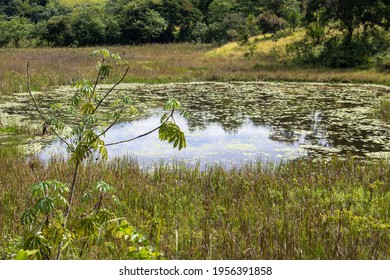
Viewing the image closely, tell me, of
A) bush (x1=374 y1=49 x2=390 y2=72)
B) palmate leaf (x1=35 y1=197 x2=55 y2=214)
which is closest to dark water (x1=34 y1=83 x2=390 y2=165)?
bush (x1=374 y1=49 x2=390 y2=72)

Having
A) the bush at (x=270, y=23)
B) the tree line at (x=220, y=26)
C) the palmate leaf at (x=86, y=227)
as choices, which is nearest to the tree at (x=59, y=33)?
the tree line at (x=220, y=26)

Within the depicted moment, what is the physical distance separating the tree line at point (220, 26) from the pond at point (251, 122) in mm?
6423

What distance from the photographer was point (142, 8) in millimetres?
49875

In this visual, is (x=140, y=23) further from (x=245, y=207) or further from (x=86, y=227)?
(x=86, y=227)

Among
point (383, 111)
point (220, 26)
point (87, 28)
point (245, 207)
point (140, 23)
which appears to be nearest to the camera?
point (245, 207)

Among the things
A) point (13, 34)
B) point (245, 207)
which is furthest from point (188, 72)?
point (13, 34)

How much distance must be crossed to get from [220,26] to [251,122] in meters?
34.2

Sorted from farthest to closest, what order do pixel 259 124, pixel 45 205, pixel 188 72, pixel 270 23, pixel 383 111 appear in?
pixel 270 23 → pixel 188 72 → pixel 383 111 → pixel 259 124 → pixel 45 205

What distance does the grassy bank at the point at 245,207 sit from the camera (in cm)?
369

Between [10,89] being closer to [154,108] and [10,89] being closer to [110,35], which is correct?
[154,108]

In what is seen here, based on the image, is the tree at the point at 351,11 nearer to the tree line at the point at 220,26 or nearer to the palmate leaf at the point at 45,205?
the tree line at the point at 220,26

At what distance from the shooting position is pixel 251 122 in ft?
41.8

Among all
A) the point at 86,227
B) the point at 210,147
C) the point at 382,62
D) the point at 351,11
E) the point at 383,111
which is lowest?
the point at 210,147

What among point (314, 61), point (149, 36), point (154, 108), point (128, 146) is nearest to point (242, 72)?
point (314, 61)
